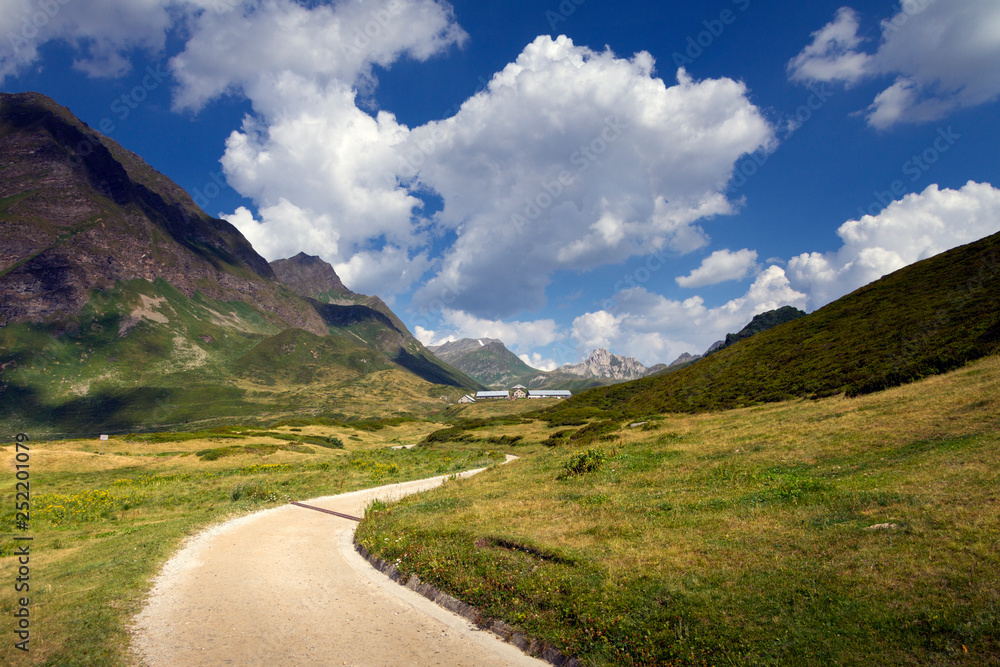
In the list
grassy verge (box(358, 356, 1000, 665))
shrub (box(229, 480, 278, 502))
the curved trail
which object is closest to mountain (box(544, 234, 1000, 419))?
grassy verge (box(358, 356, 1000, 665))

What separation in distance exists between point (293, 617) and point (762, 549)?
38.5 ft

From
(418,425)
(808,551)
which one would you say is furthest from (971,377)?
(418,425)

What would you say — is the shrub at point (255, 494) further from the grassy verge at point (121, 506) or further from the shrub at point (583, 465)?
the shrub at point (583, 465)

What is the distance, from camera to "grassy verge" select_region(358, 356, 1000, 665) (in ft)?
25.1

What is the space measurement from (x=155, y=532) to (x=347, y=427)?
85.7m

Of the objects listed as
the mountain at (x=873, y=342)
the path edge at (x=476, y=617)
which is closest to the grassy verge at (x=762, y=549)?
the path edge at (x=476, y=617)

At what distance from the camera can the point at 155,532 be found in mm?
20031

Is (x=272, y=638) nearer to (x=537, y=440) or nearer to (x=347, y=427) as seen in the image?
(x=537, y=440)

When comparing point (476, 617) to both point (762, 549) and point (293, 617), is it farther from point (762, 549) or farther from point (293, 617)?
point (762, 549)

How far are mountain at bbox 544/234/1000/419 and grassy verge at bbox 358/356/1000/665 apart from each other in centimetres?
1543

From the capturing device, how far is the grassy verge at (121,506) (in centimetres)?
1042

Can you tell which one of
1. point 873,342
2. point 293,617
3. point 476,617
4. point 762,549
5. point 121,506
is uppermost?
point 873,342

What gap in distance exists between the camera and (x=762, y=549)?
35.7ft

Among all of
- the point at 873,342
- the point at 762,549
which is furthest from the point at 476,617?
the point at 873,342
